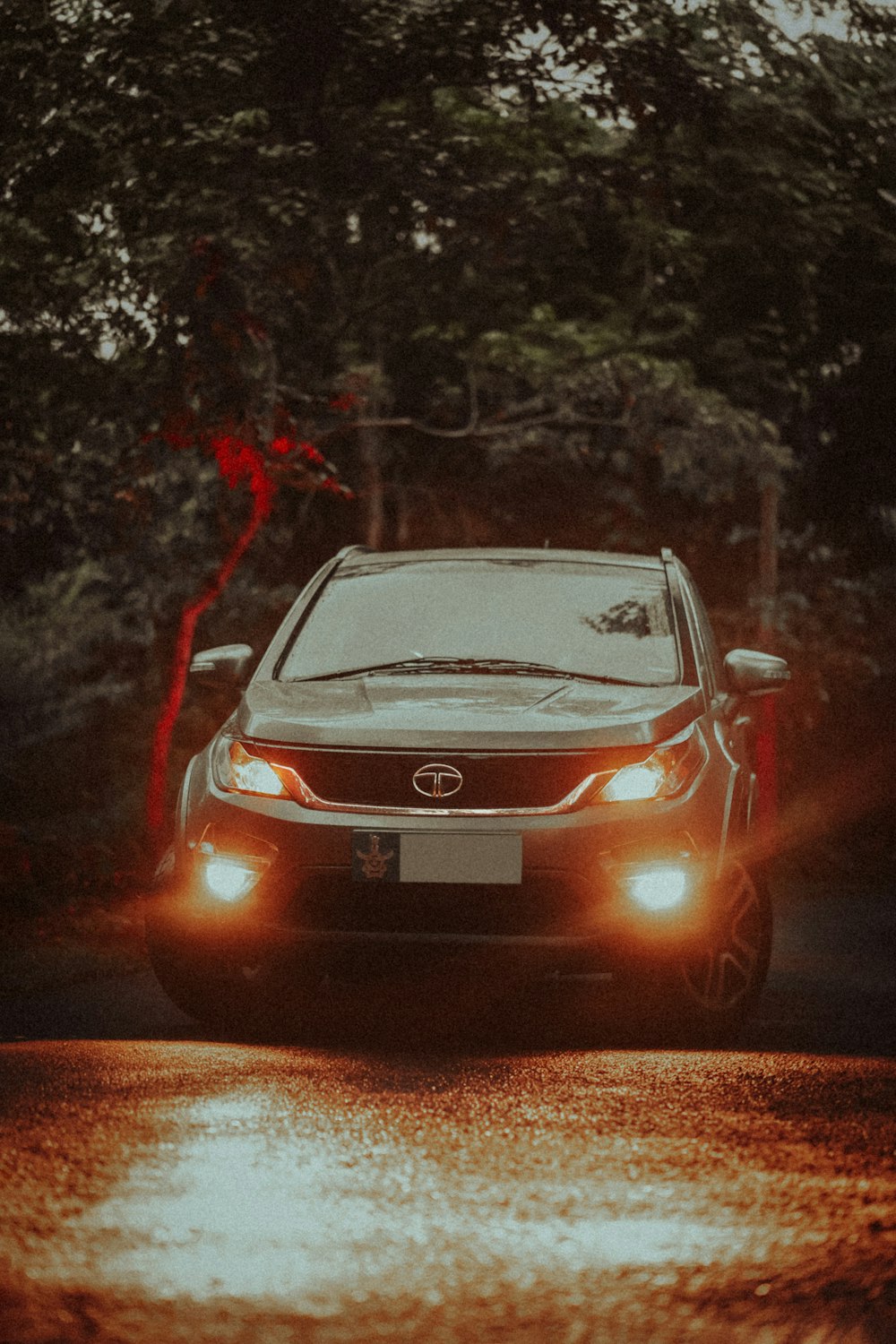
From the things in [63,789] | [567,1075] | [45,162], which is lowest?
[63,789]

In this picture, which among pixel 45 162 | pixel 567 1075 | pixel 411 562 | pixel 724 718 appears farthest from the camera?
pixel 45 162

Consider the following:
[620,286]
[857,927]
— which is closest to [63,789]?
[620,286]

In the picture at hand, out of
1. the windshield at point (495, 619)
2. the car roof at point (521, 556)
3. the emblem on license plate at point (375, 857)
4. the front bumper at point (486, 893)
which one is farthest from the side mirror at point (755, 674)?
the emblem on license plate at point (375, 857)

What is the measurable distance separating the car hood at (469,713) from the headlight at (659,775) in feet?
0.22

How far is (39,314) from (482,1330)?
10411 millimetres

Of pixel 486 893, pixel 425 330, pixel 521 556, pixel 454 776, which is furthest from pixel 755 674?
pixel 425 330

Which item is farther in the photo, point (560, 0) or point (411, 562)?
point (560, 0)

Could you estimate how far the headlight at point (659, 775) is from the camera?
664cm

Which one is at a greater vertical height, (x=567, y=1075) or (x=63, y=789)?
(x=567, y=1075)

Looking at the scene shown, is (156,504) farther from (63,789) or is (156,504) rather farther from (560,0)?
(560,0)

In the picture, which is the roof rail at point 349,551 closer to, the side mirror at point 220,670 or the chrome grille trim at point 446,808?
the side mirror at point 220,670

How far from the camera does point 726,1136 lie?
5434 millimetres

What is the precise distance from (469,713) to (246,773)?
802mm

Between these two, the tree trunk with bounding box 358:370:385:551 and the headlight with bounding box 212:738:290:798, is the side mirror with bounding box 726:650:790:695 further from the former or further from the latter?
the tree trunk with bounding box 358:370:385:551
